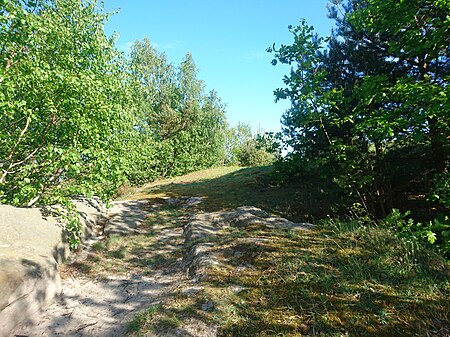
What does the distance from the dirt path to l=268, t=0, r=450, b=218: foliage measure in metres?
4.56

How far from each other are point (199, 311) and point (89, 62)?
651cm

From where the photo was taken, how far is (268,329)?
9.53 ft

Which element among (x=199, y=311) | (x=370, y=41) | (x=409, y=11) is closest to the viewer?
(x=199, y=311)

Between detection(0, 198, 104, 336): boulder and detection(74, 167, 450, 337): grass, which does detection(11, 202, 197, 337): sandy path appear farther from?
detection(74, 167, 450, 337): grass

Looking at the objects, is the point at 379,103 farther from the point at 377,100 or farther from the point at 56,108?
the point at 56,108

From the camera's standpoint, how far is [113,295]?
4590 millimetres

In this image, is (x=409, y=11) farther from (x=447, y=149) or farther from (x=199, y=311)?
(x=199, y=311)

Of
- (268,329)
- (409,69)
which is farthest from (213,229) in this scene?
(409,69)

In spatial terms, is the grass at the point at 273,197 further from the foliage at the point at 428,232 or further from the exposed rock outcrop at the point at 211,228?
the foliage at the point at 428,232

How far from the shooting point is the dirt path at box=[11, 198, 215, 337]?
3.60 metres

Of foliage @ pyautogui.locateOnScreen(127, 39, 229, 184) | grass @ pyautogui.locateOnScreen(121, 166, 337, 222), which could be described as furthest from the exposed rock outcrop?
foliage @ pyautogui.locateOnScreen(127, 39, 229, 184)

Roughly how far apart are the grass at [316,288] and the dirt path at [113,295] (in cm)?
21

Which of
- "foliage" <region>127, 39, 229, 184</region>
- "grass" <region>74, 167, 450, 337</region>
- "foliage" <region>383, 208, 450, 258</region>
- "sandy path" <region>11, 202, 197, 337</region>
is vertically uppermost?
"foliage" <region>127, 39, 229, 184</region>

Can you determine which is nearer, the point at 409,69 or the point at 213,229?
the point at 213,229
